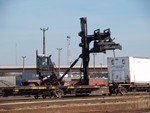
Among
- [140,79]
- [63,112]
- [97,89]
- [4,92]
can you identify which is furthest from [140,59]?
[63,112]

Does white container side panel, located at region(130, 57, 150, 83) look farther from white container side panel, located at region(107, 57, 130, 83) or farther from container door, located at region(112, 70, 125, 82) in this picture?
container door, located at region(112, 70, 125, 82)

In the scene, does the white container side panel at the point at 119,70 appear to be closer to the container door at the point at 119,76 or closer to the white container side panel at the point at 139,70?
the container door at the point at 119,76

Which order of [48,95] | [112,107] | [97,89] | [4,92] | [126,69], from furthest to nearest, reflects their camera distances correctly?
1. [126,69]
2. [97,89]
3. [48,95]
4. [4,92]
5. [112,107]

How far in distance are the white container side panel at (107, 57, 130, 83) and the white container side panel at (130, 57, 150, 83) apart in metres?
0.61

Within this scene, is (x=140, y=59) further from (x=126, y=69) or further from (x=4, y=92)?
(x=4, y=92)

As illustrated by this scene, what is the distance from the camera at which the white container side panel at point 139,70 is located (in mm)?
38094

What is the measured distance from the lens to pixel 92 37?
32688mm

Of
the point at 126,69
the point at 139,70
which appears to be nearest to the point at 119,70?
the point at 126,69

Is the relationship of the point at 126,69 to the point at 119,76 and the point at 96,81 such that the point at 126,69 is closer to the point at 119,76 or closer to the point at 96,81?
the point at 119,76

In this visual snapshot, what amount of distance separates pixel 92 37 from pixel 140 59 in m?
9.09

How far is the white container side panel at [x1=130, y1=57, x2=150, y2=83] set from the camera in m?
38.1

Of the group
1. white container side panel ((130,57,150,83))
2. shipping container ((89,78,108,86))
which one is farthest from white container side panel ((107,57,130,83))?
shipping container ((89,78,108,86))

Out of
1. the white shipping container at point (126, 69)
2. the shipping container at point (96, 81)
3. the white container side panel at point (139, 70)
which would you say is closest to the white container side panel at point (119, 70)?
the white shipping container at point (126, 69)

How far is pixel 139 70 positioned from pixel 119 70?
8.93ft
